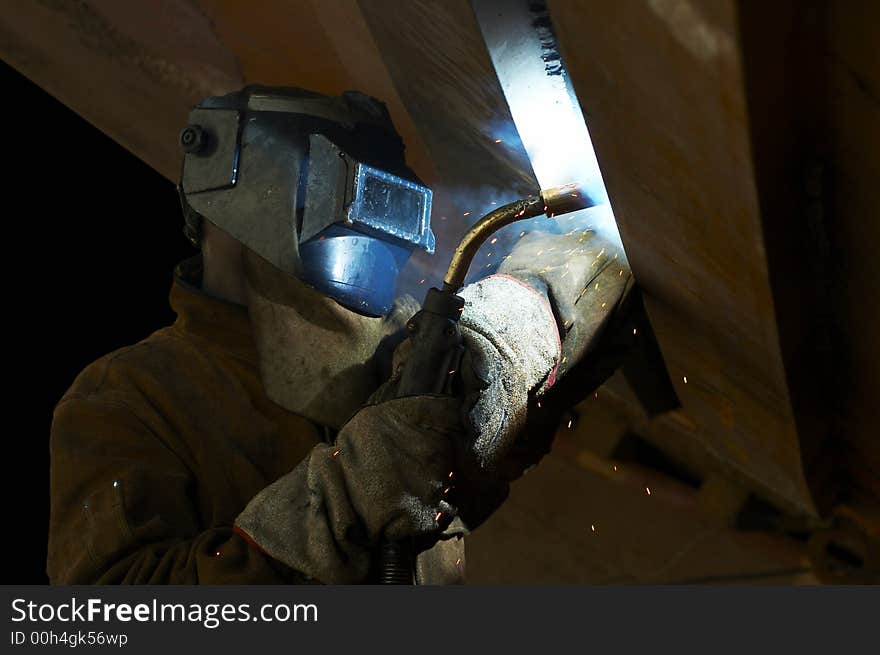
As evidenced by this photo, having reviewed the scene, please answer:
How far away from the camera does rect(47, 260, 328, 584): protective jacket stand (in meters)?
1.91

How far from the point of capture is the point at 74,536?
2.01 metres

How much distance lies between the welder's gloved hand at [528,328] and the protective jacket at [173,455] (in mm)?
413

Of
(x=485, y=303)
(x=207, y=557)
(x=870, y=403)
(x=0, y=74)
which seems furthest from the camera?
(x=0, y=74)

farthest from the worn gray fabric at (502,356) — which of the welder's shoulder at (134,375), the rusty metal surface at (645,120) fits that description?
the welder's shoulder at (134,375)

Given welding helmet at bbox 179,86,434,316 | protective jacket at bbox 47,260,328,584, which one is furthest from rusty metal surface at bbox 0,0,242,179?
protective jacket at bbox 47,260,328,584

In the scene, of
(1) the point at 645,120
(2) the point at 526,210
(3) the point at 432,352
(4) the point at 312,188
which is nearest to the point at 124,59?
(4) the point at 312,188

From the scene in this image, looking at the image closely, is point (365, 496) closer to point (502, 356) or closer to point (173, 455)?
point (502, 356)

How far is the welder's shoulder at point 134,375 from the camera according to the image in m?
2.21

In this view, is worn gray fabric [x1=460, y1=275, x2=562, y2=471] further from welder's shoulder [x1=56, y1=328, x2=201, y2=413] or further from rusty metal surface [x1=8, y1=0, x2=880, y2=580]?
welder's shoulder [x1=56, y1=328, x2=201, y2=413]

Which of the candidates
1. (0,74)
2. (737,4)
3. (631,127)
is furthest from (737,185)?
(0,74)

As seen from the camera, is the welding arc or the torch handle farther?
the welding arc

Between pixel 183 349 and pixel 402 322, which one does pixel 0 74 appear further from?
pixel 402 322

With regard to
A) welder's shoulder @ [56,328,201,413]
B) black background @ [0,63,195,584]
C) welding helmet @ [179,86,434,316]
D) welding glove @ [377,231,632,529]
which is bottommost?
black background @ [0,63,195,584]

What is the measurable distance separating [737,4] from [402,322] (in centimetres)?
130
